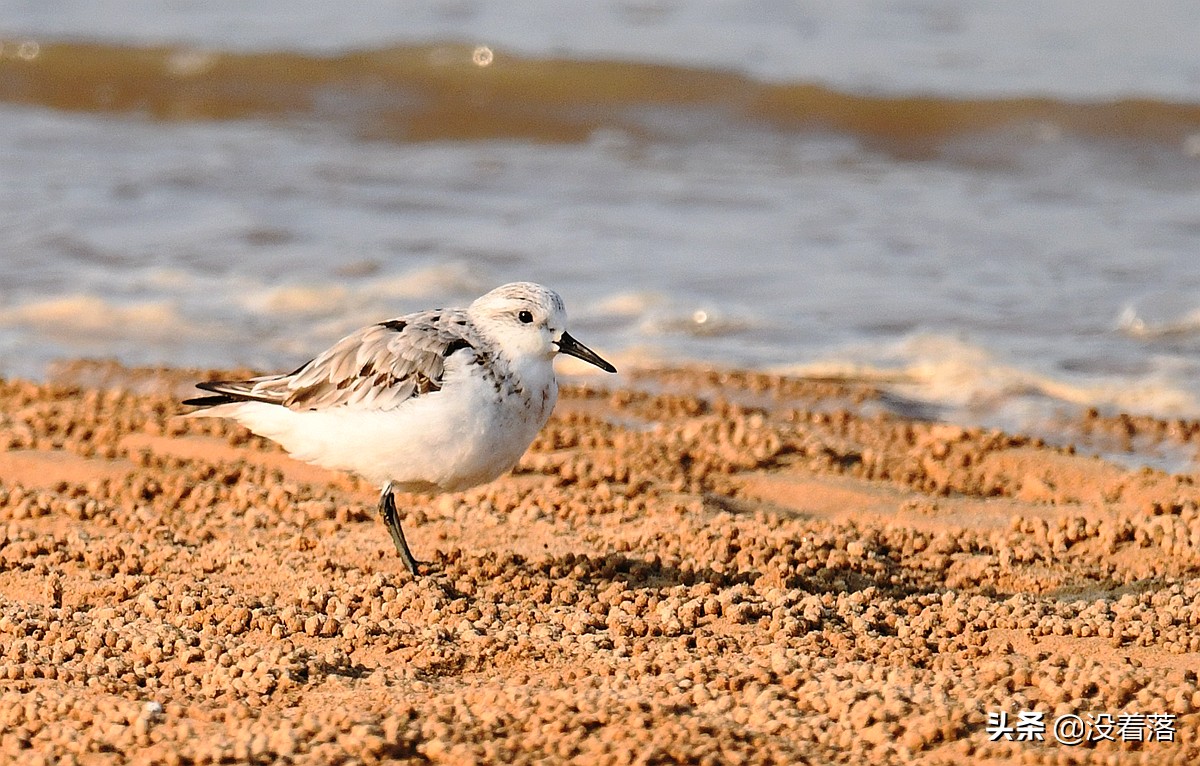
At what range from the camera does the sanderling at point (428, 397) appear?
511 centimetres

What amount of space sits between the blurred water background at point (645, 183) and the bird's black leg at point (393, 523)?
346 centimetres

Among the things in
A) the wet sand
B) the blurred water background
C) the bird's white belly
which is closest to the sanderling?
the bird's white belly

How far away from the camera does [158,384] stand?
8.27 m

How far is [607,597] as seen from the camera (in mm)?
5043

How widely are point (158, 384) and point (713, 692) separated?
194 inches

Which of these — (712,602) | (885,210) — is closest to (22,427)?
(712,602)

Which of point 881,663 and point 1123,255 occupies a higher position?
point 1123,255

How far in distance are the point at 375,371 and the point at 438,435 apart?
0.37 meters

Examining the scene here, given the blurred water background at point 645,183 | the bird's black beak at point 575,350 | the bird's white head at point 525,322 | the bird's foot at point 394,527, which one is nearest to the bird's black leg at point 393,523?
the bird's foot at point 394,527

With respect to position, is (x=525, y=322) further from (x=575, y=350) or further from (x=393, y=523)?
(x=393, y=523)

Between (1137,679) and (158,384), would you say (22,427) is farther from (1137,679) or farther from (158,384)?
(1137,679)

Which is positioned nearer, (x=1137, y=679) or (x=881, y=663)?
(x=1137, y=679)

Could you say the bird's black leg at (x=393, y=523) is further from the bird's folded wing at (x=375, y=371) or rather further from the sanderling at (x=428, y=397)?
the bird's folded wing at (x=375, y=371)

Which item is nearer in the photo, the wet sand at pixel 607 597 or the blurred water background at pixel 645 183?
the wet sand at pixel 607 597
